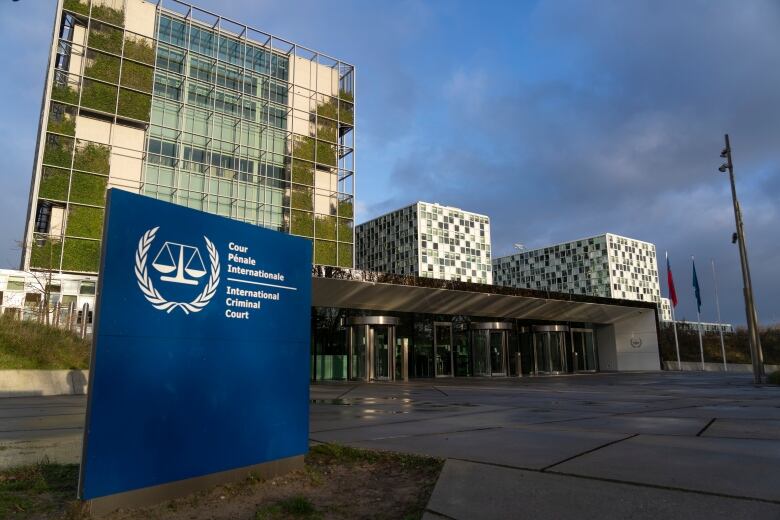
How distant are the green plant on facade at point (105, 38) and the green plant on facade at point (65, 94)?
4.46m

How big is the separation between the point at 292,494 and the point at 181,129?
156 ft

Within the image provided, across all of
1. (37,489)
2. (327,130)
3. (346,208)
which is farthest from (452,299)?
(327,130)

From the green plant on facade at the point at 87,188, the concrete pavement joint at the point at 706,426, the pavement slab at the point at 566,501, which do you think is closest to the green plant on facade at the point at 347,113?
the green plant on facade at the point at 87,188

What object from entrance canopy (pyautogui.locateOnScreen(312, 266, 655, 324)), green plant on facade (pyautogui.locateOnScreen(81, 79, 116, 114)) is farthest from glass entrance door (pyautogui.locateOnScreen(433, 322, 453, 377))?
green plant on facade (pyautogui.locateOnScreen(81, 79, 116, 114))

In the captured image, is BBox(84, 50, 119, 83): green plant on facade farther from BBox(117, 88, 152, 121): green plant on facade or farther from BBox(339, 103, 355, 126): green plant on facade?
BBox(339, 103, 355, 126): green plant on facade

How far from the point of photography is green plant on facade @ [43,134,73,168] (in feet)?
131

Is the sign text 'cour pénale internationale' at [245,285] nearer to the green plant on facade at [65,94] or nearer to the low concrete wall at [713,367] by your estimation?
the low concrete wall at [713,367]

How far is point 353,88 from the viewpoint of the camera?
5838 centimetres

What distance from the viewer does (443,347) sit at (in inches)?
1289

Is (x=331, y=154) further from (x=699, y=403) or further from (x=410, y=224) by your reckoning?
(x=410, y=224)

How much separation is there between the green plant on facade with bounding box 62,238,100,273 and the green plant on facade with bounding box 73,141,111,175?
568 centimetres

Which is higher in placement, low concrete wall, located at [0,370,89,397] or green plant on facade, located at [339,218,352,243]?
green plant on facade, located at [339,218,352,243]

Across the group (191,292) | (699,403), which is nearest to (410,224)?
(699,403)

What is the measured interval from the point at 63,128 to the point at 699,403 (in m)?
45.2
